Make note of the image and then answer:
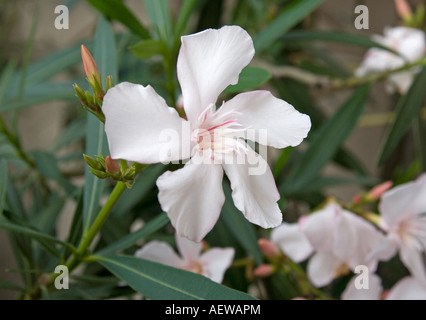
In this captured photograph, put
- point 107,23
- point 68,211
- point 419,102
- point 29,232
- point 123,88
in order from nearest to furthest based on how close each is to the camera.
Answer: point 123,88 < point 29,232 < point 107,23 < point 419,102 < point 68,211

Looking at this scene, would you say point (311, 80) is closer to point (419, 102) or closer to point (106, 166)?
point (419, 102)

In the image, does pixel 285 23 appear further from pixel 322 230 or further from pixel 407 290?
pixel 407 290

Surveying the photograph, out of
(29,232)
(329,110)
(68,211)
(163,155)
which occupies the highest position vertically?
(163,155)

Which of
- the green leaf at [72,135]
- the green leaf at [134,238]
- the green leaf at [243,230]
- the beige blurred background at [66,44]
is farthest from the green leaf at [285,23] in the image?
the beige blurred background at [66,44]

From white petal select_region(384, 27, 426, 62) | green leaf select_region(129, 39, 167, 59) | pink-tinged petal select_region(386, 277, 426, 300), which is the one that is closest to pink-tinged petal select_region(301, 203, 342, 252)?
pink-tinged petal select_region(386, 277, 426, 300)

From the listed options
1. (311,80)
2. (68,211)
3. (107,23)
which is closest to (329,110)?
(311,80)

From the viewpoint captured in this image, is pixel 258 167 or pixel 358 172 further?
pixel 358 172

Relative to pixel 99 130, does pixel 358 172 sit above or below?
below
